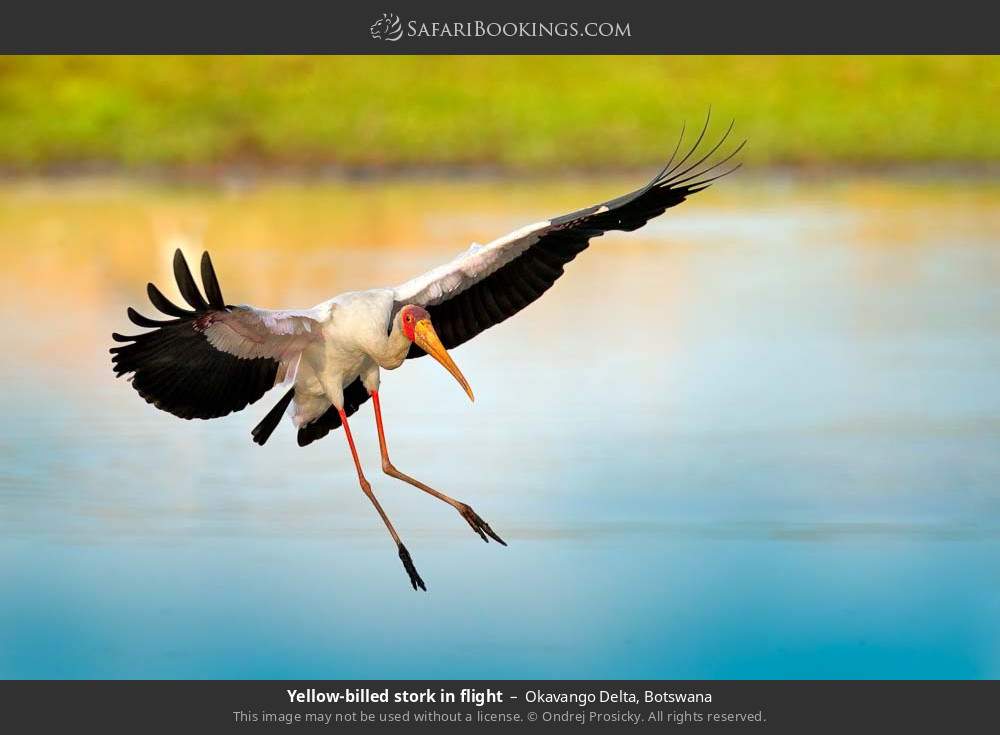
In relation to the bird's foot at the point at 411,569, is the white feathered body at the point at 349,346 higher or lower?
higher

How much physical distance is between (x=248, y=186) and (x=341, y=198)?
4.40 feet

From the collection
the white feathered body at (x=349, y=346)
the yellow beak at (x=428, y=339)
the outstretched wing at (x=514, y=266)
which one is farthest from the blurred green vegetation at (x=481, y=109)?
the yellow beak at (x=428, y=339)

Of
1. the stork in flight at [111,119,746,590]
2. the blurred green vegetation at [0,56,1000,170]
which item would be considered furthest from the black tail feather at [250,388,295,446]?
the blurred green vegetation at [0,56,1000,170]

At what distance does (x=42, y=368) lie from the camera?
11.0m

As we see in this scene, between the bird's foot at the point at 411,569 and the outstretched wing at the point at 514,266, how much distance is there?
89 centimetres

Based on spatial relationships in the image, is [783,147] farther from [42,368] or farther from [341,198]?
[42,368]

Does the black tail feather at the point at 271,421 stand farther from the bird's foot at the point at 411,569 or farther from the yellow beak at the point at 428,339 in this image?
the bird's foot at the point at 411,569

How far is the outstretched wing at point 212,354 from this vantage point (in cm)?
692

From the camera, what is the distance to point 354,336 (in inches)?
288

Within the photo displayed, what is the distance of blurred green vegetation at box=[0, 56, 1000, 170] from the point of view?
19453 mm

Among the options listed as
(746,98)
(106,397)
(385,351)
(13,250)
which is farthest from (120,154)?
(385,351)

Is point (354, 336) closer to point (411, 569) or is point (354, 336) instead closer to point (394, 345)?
point (394, 345)

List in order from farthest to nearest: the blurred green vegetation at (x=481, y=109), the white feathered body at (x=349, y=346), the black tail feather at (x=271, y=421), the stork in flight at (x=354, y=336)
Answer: the blurred green vegetation at (x=481, y=109)
the black tail feather at (x=271, y=421)
the white feathered body at (x=349, y=346)
the stork in flight at (x=354, y=336)

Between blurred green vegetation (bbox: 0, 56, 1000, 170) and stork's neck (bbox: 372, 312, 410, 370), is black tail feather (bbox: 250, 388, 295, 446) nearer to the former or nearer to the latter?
stork's neck (bbox: 372, 312, 410, 370)
